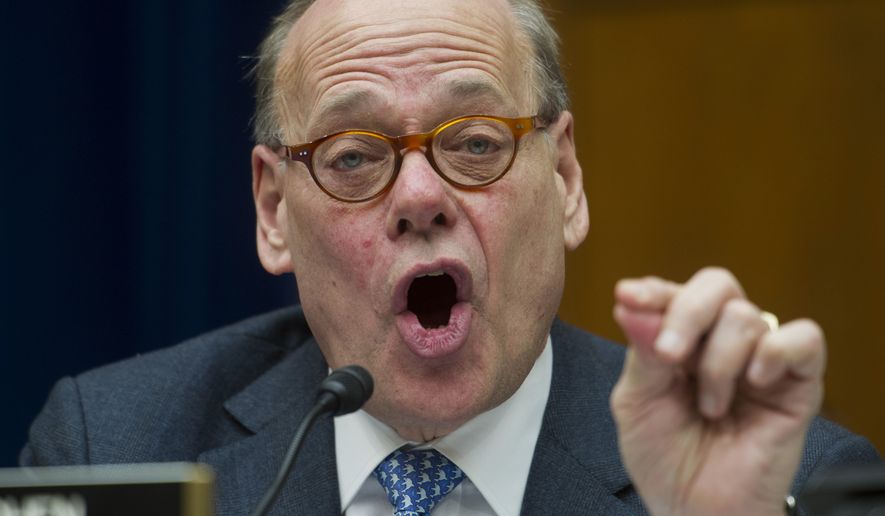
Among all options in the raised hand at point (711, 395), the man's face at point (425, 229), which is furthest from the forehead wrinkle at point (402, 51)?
the raised hand at point (711, 395)

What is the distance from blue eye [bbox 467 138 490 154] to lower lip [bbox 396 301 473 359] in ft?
0.79

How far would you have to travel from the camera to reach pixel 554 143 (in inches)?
83.6

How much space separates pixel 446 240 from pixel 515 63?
1.24ft

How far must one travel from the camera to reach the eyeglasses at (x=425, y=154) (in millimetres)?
1915

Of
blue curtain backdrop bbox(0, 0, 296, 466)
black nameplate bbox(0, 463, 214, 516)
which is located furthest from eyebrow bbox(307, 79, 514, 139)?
blue curtain backdrop bbox(0, 0, 296, 466)

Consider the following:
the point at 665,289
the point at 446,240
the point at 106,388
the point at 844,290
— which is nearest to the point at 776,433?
the point at 665,289

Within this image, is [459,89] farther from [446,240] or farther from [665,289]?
[665,289]

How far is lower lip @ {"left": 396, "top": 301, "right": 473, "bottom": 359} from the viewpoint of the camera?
1861 millimetres

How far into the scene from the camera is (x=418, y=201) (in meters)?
1.85

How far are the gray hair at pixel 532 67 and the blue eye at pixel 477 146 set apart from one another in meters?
0.16

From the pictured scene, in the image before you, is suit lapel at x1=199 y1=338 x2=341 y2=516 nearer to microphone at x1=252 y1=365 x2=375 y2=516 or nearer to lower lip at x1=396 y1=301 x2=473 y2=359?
lower lip at x1=396 y1=301 x2=473 y2=359

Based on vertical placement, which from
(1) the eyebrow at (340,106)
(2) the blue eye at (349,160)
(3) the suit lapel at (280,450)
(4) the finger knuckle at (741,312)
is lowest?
(3) the suit lapel at (280,450)

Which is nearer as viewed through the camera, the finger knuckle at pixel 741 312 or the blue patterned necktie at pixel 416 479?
the finger knuckle at pixel 741 312

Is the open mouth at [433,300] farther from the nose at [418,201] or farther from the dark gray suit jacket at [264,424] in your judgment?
the dark gray suit jacket at [264,424]
